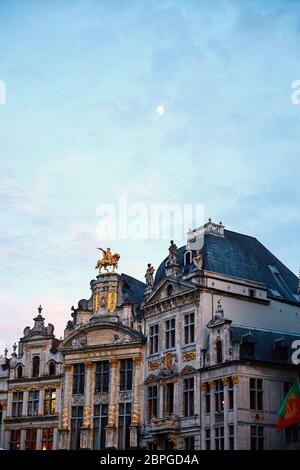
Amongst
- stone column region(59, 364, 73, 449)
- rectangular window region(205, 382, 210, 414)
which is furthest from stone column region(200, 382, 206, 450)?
stone column region(59, 364, 73, 449)

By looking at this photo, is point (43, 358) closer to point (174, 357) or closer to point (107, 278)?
point (107, 278)

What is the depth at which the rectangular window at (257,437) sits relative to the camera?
1999 inches

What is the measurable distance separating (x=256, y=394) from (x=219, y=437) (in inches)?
144

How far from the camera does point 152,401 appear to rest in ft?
193

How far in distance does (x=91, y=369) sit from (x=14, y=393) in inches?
376

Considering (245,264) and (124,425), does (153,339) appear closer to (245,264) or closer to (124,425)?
(124,425)

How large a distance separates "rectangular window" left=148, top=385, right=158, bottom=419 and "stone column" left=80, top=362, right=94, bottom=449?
19.5 ft

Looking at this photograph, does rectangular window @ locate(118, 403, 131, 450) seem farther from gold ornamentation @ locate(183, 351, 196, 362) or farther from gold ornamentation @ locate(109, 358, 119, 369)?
gold ornamentation @ locate(183, 351, 196, 362)

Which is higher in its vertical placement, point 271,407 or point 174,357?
point 174,357

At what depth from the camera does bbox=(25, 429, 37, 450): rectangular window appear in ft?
218

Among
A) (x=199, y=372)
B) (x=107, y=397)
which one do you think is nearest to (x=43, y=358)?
(x=107, y=397)

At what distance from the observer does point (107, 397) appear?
203 ft

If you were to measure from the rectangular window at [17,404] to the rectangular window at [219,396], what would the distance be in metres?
22.4
